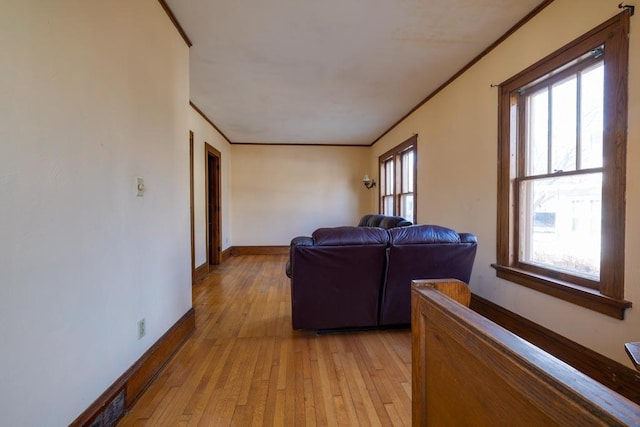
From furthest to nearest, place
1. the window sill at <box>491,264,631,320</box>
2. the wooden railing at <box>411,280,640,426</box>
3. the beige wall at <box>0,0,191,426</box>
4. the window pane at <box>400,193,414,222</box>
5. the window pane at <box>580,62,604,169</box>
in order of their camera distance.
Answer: the window pane at <box>400,193,414,222</box>, the window pane at <box>580,62,604,169</box>, the window sill at <box>491,264,631,320</box>, the beige wall at <box>0,0,191,426</box>, the wooden railing at <box>411,280,640,426</box>

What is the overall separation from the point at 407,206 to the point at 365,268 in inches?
116

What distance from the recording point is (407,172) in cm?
491

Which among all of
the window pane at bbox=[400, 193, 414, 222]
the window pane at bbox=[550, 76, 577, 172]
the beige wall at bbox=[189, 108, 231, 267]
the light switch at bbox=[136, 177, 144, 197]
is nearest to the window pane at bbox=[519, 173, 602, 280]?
the window pane at bbox=[550, 76, 577, 172]

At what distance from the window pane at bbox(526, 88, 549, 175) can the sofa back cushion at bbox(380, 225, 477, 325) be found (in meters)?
0.79

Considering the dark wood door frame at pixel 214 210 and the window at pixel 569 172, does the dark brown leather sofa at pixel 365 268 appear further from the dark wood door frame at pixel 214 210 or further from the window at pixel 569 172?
the dark wood door frame at pixel 214 210

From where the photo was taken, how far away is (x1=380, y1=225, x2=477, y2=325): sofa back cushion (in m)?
2.19

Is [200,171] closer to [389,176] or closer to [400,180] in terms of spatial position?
[400,180]

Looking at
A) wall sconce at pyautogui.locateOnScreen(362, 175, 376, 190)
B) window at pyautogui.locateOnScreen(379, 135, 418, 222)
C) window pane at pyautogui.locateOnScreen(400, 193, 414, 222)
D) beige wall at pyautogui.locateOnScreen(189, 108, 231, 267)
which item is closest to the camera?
beige wall at pyautogui.locateOnScreen(189, 108, 231, 267)

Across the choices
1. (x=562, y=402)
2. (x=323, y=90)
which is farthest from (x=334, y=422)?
(x=323, y=90)

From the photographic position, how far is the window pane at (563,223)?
1836 millimetres

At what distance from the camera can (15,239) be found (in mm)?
964

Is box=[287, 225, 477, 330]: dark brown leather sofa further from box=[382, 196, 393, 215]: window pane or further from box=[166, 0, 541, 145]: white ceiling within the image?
box=[382, 196, 393, 215]: window pane

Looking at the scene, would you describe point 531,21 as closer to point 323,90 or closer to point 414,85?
point 414,85

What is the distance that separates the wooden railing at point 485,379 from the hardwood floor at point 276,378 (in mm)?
762
